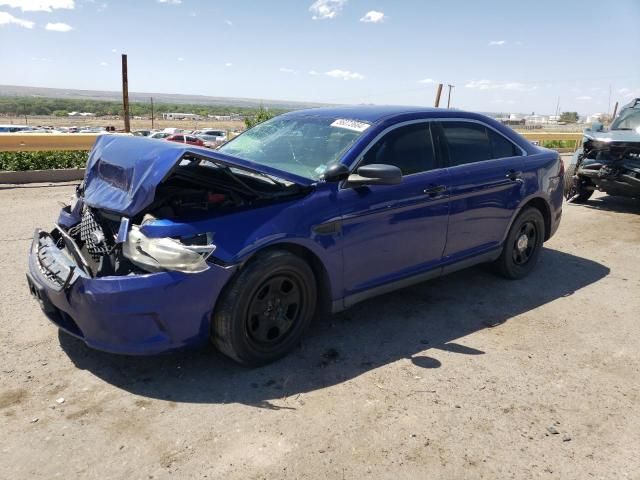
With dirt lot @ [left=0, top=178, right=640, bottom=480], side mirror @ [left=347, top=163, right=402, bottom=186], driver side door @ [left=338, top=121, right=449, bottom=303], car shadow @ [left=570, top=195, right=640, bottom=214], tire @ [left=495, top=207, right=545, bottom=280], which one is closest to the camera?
dirt lot @ [left=0, top=178, right=640, bottom=480]

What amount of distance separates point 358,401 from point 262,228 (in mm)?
1180

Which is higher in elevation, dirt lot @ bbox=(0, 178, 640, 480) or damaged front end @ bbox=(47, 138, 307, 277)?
damaged front end @ bbox=(47, 138, 307, 277)

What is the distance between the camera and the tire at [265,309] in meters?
3.12

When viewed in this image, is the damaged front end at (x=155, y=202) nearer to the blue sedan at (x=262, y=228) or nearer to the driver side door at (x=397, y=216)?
the blue sedan at (x=262, y=228)

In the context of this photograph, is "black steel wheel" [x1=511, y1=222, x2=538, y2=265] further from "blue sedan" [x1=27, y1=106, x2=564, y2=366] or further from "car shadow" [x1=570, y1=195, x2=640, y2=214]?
"car shadow" [x1=570, y1=195, x2=640, y2=214]

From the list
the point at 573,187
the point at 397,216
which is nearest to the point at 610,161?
the point at 573,187

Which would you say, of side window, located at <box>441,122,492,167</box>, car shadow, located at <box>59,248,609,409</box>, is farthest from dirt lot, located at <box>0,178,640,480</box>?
side window, located at <box>441,122,492,167</box>

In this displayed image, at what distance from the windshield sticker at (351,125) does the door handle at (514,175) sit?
5.52 feet

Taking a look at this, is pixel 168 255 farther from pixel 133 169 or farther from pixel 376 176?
pixel 376 176

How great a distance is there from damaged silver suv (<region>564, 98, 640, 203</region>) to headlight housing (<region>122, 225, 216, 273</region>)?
8289mm

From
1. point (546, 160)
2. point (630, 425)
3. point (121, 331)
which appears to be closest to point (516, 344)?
point (630, 425)

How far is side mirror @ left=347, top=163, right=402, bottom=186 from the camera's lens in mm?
3486

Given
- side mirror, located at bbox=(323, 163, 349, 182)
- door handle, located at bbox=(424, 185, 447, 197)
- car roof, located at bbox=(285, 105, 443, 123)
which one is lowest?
door handle, located at bbox=(424, 185, 447, 197)

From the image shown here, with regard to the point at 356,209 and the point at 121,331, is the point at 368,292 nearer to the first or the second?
the point at 356,209
